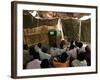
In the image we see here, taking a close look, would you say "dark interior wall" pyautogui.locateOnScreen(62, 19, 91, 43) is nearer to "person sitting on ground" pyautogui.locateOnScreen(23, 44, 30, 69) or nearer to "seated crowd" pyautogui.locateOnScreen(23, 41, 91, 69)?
"seated crowd" pyautogui.locateOnScreen(23, 41, 91, 69)

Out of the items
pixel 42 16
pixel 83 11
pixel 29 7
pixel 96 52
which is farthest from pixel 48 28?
pixel 96 52

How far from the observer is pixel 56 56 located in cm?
221

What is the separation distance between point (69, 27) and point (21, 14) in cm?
48

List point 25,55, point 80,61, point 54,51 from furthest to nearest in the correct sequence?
point 80,61
point 54,51
point 25,55

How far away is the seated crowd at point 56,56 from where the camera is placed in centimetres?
212

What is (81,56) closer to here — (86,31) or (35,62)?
(86,31)

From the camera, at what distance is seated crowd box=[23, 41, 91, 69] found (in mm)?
2119

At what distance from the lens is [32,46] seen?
212cm

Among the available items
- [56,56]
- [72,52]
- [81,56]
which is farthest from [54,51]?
[81,56]

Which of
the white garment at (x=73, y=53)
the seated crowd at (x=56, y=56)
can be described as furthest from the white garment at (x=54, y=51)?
the white garment at (x=73, y=53)

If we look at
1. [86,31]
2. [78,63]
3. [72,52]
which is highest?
[86,31]

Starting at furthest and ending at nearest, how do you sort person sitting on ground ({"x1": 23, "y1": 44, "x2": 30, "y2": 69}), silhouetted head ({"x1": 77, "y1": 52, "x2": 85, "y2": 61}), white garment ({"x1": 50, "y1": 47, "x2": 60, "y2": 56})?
1. silhouetted head ({"x1": 77, "y1": 52, "x2": 85, "y2": 61})
2. white garment ({"x1": 50, "y1": 47, "x2": 60, "y2": 56})
3. person sitting on ground ({"x1": 23, "y1": 44, "x2": 30, "y2": 69})

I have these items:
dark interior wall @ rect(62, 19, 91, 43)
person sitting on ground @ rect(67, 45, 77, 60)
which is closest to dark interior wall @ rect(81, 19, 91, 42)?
dark interior wall @ rect(62, 19, 91, 43)

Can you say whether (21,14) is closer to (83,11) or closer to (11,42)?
(11,42)
